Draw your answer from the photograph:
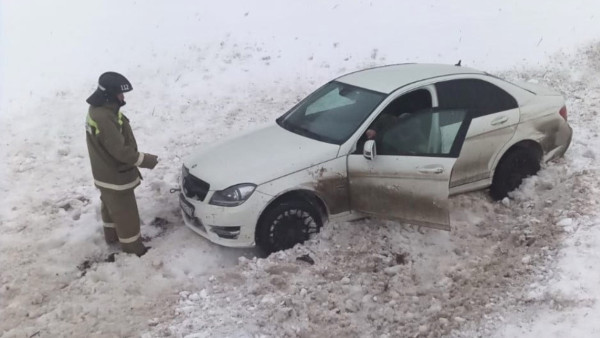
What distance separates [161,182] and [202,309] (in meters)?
2.89

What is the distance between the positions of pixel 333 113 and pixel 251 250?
1.78 m

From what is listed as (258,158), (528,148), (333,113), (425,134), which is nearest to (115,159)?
(258,158)

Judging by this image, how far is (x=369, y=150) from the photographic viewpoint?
5.97 metres

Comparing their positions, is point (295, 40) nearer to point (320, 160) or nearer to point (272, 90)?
point (272, 90)

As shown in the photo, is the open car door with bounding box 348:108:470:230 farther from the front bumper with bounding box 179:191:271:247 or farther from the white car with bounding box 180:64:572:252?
the front bumper with bounding box 179:191:271:247

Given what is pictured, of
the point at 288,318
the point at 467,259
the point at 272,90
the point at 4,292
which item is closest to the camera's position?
the point at 288,318

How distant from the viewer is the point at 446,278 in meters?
5.70

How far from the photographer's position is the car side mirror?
235 inches

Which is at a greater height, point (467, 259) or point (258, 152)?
point (258, 152)

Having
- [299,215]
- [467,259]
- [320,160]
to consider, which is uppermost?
[320,160]

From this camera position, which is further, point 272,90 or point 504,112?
point 272,90

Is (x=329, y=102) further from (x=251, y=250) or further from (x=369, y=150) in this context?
(x=251, y=250)

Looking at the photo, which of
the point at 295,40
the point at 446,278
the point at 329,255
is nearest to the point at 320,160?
the point at 329,255

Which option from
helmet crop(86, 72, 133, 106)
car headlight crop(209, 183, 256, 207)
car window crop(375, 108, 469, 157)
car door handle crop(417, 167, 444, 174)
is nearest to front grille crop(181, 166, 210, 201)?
car headlight crop(209, 183, 256, 207)
